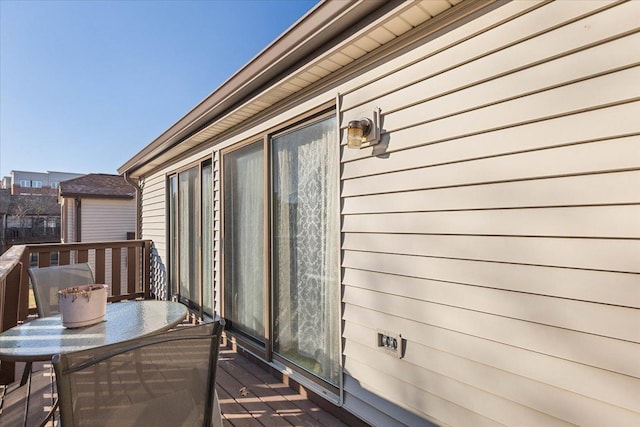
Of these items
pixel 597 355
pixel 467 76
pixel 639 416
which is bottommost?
pixel 639 416

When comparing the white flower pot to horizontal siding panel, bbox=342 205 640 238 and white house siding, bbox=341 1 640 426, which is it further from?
horizontal siding panel, bbox=342 205 640 238

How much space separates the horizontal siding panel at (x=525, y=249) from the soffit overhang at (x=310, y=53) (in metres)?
1.17

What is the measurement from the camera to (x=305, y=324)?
2.75 m

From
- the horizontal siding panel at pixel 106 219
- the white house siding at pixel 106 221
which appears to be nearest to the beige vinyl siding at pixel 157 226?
the white house siding at pixel 106 221

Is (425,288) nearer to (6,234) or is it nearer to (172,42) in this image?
(172,42)

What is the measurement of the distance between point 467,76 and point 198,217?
12.7 ft

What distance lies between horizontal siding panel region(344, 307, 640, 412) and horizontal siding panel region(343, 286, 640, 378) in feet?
0.08

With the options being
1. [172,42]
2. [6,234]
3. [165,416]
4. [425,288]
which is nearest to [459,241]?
[425,288]

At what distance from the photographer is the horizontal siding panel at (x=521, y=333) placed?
123cm

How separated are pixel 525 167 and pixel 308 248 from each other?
1.66 m

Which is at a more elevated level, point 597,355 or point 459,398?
point 597,355

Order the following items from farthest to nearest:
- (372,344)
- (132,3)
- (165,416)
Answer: (132,3) < (372,344) < (165,416)

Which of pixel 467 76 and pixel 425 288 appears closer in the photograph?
pixel 467 76

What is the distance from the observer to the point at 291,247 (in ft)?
9.52
